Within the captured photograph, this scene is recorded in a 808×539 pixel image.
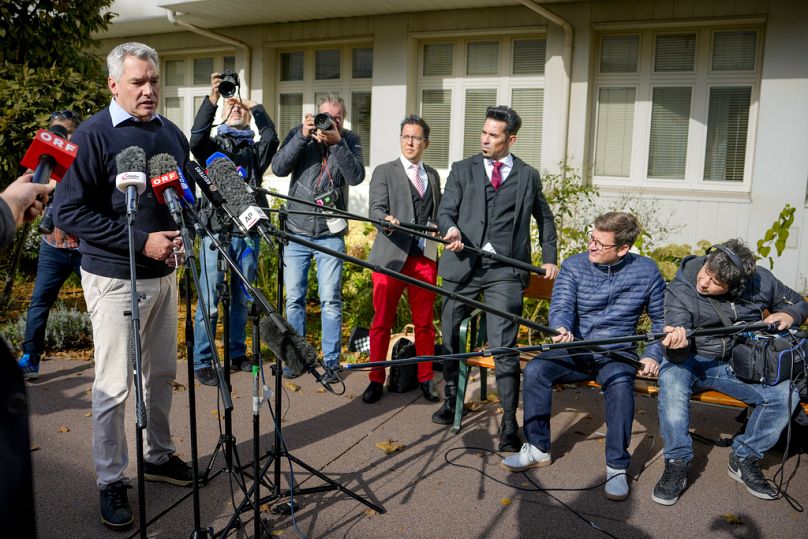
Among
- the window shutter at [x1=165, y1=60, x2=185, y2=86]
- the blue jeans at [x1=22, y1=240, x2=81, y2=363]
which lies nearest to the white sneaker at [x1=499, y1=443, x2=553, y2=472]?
the blue jeans at [x1=22, y1=240, x2=81, y2=363]

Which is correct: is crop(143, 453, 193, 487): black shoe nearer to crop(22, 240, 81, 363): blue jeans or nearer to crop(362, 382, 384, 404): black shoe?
crop(362, 382, 384, 404): black shoe

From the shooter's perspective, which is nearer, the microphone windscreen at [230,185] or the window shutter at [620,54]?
the microphone windscreen at [230,185]

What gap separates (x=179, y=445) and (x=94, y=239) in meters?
1.90

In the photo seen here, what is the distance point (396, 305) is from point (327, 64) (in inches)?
286

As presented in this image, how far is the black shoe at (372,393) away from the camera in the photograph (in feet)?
18.3

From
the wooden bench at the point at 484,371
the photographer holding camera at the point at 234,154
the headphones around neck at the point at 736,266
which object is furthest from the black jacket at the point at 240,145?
the headphones around neck at the point at 736,266

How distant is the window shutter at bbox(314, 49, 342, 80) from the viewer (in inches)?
457

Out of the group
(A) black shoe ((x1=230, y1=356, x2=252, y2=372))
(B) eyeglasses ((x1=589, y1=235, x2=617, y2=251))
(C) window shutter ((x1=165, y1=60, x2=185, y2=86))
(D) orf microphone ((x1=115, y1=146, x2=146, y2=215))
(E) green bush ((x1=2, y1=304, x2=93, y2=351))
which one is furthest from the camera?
(C) window shutter ((x1=165, y1=60, x2=185, y2=86))

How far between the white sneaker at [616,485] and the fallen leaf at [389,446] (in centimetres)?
134

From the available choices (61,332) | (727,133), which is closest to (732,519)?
(61,332)

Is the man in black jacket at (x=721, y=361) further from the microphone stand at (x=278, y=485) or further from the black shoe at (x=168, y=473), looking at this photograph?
the black shoe at (x=168, y=473)

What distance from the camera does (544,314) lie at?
22.6 ft

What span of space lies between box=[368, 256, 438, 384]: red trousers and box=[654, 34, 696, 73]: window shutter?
557cm

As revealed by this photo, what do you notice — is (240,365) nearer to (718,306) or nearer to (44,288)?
(44,288)
